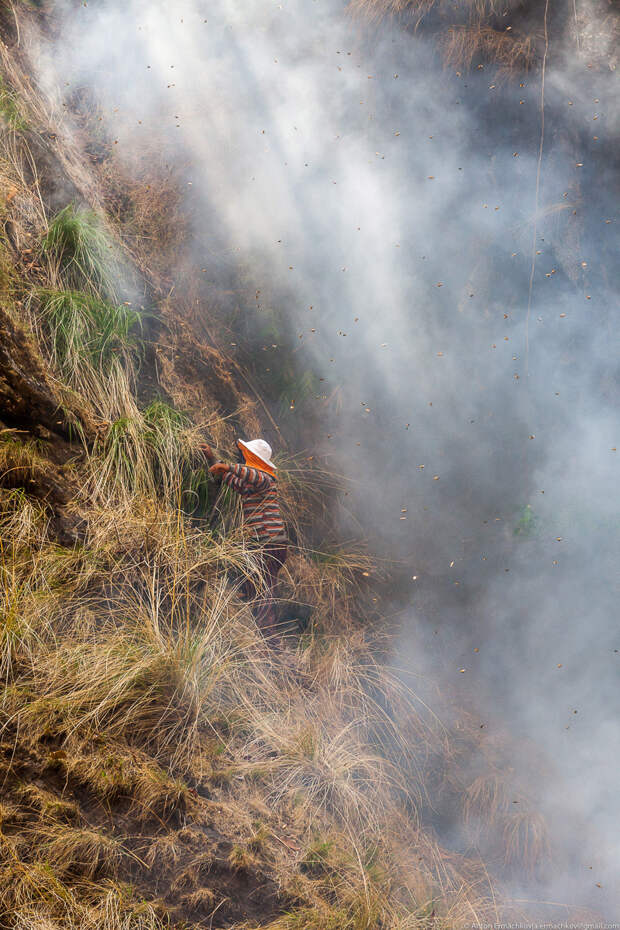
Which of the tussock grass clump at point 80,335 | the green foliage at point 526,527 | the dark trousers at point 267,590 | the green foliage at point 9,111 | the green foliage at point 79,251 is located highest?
the green foliage at point 9,111

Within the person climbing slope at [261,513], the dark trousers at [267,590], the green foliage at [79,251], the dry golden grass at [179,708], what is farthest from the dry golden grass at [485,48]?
the dark trousers at [267,590]

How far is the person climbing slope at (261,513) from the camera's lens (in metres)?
3.10

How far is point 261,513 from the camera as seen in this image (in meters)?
3.19

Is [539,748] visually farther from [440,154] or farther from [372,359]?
[440,154]

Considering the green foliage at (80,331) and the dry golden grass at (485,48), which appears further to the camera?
the dry golden grass at (485,48)

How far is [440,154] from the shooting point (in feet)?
13.9

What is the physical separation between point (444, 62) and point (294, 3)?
1.12 m

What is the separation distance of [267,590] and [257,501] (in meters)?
0.46

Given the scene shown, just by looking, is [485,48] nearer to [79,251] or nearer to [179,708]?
[79,251]

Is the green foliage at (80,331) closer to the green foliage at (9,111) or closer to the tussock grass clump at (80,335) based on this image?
the tussock grass clump at (80,335)

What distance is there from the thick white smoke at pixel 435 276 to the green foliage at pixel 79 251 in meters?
0.75

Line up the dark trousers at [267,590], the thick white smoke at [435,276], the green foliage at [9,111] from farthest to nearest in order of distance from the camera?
the thick white smoke at [435,276]
the green foliage at [9,111]
the dark trousers at [267,590]

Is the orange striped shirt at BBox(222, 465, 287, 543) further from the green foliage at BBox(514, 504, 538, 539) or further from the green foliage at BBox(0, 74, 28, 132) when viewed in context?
the green foliage at BBox(0, 74, 28, 132)

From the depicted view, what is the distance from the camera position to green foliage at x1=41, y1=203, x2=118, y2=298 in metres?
3.13
